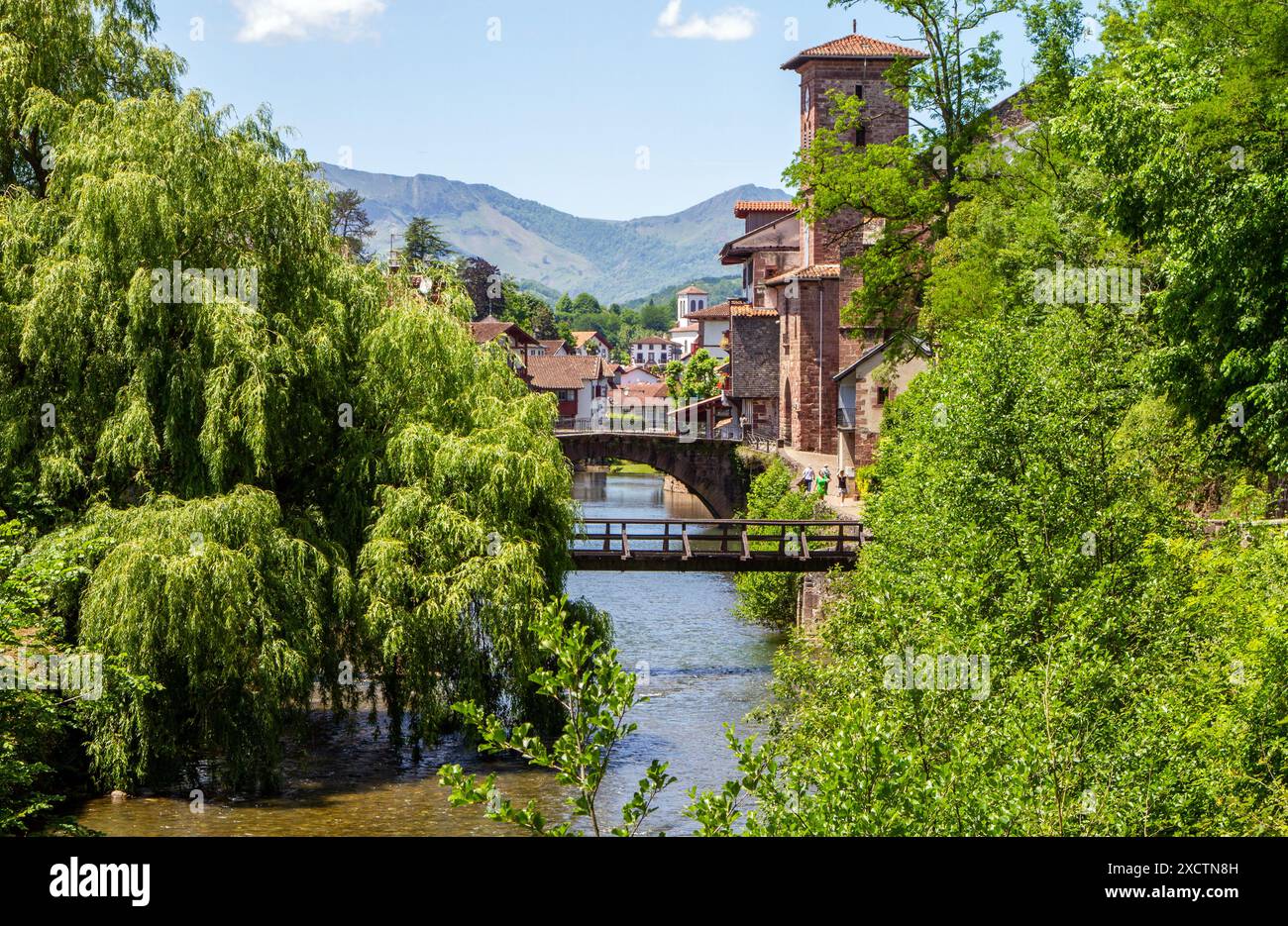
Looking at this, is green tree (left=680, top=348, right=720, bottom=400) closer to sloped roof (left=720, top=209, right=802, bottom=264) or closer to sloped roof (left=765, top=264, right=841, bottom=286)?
sloped roof (left=720, top=209, right=802, bottom=264)

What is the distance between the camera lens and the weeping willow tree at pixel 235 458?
20.8 meters

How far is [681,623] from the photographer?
40.6 meters

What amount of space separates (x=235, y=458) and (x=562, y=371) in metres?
91.3

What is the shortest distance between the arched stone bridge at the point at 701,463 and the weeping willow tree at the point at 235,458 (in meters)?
35.5

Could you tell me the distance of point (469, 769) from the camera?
24.0 metres

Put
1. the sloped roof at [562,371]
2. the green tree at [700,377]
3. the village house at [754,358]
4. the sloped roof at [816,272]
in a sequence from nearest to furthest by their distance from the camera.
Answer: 1. the sloped roof at [816,272]
2. the village house at [754,358]
3. the green tree at [700,377]
4. the sloped roof at [562,371]

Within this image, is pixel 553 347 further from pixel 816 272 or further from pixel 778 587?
pixel 778 587

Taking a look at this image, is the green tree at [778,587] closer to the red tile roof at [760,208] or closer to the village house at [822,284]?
the village house at [822,284]

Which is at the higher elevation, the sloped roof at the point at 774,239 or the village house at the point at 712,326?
the sloped roof at the point at 774,239

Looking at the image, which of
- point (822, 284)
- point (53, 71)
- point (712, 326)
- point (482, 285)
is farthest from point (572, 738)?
point (712, 326)

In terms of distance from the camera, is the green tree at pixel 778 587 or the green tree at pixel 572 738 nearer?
the green tree at pixel 572 738

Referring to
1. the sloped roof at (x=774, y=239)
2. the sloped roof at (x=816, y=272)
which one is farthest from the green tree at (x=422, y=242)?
the sloped roof at (x=816, y=272)

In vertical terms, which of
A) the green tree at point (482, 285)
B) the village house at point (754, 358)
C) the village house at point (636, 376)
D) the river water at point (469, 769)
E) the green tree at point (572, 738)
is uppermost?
the green tree at point (482, 285)
